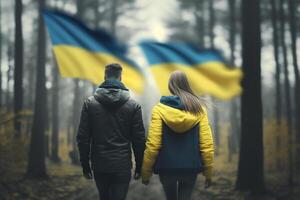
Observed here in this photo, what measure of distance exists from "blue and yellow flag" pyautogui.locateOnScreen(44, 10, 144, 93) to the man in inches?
129

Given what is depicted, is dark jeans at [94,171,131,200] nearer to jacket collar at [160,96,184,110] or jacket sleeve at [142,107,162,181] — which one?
jacket sleeve at [142,107,162,181]

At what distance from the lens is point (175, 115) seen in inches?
205

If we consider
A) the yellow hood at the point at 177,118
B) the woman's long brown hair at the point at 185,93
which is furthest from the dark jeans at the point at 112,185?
the woman's long brown hair at the point at 185,93

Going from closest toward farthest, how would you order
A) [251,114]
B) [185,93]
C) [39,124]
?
[185,93] < [251,114] < [39,124]

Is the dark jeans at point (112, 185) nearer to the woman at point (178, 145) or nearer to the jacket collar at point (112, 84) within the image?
the woman at point (178, 145)

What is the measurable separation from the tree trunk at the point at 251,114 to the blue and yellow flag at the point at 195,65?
1.87 m

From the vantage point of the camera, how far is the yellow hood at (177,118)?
518 cm

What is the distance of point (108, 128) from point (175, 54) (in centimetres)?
433

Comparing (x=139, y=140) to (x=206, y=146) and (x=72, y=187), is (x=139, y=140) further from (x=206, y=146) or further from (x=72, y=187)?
(x=72, y=187)

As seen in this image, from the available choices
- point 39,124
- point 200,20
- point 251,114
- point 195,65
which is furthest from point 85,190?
point 200,20

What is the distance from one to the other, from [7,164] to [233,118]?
15.9 meters

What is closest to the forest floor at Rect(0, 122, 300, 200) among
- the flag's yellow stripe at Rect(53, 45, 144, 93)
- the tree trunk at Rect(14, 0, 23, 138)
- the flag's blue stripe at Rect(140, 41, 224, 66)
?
the tree trunk at Rect(14, 0, 23, 138)

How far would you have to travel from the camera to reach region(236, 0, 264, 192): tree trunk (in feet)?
36.6

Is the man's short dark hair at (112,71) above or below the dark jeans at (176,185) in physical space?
above
